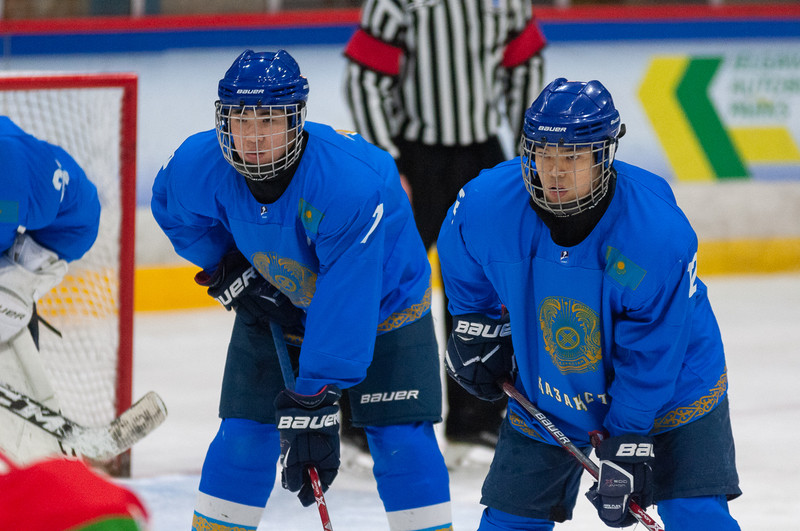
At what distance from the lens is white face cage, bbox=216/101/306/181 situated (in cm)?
190

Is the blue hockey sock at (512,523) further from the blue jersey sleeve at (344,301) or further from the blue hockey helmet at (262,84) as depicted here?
the blue hockey helmet at (262,84)

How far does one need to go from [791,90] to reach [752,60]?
23cm

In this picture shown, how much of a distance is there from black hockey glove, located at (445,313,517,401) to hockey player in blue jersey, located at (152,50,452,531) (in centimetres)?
10

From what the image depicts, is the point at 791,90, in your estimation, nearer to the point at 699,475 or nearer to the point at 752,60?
the point at 752,60

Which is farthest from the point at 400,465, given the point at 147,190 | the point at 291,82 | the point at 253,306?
the point at 147,190

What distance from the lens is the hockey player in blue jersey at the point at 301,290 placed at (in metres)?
1.94

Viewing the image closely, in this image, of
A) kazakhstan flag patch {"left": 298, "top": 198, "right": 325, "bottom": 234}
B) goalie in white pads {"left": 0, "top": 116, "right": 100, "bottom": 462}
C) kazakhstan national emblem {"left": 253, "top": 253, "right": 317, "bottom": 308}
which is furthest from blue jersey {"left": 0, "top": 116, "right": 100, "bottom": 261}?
kazakhstan flag patch {"left": 298, "top": 198, "right": 325, "bottom": 234}

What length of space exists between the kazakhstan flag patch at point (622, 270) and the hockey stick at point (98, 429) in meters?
1.05

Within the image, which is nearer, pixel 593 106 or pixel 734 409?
pixel 593 106

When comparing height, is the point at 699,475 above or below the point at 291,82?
below

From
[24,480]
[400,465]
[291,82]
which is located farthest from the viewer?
[400,465]

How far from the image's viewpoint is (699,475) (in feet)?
5.94

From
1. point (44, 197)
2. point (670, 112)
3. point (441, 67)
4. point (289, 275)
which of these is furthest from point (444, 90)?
point (670, 112)

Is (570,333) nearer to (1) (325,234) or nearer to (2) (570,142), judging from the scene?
(2) (570,142)
